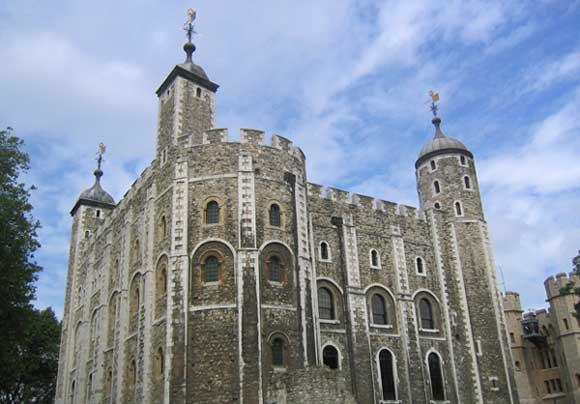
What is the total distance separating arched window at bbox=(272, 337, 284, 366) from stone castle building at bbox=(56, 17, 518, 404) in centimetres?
6

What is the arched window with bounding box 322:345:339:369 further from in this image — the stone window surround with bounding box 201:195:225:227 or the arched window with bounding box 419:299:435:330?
the stone window surround with bounding box 201:195:225:227

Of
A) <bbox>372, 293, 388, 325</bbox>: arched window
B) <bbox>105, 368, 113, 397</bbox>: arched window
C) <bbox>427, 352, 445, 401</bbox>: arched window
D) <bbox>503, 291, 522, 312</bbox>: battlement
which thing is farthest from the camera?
<bbox>503, 291, 522, 312</bbox>: battlement

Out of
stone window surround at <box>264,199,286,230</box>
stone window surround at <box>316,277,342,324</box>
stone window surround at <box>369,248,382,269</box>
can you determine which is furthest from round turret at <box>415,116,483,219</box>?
stone window surround at <box>264,199,286,230</box>

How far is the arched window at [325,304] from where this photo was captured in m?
27.4

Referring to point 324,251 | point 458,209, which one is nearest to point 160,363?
point 324,251

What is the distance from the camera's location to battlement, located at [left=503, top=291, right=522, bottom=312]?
44.9 meters

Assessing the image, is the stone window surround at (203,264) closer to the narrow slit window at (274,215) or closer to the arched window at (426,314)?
the narrow slit window at (274,215)

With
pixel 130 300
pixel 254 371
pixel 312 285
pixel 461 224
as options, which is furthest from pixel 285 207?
pixel 461 224

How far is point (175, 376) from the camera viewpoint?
21484 millimetres

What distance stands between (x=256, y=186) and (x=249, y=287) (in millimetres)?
4253

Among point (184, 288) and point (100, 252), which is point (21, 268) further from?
point (100, 252)

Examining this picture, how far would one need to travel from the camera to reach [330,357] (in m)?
26.5

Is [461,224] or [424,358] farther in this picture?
[461,224]

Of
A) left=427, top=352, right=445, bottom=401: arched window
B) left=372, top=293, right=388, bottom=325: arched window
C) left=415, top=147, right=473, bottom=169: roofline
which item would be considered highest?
left=415, top=147, right=473, bottom=169: roofline
